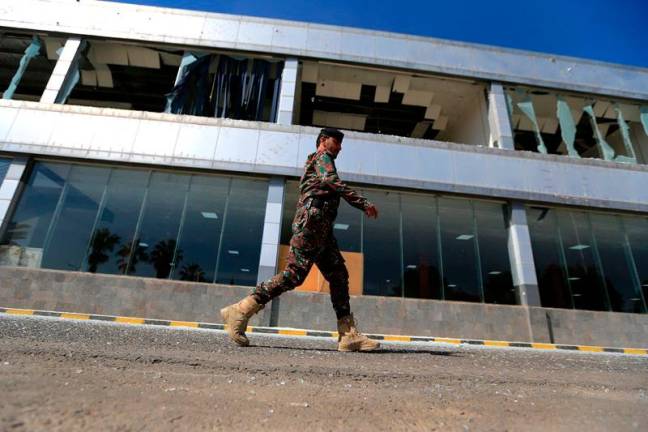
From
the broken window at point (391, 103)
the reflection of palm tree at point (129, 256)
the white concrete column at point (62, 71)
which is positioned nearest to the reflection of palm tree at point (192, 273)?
the reflection of palm tree at point (129, 256)

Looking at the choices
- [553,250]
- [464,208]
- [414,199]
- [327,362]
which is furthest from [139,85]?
[553,250]

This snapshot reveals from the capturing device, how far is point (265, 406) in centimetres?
135

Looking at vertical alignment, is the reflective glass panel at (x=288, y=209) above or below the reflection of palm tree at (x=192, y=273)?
above

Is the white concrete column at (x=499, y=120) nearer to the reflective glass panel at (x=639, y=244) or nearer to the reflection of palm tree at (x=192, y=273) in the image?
the reflective glass panel at (x=639, y=244)

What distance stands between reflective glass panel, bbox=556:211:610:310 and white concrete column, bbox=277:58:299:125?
29.0ft

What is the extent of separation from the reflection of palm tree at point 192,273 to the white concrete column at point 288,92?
187 inches

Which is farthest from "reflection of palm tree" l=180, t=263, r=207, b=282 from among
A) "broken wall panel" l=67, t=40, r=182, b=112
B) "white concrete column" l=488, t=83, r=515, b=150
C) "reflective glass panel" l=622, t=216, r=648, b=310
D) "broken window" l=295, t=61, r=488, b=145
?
"reflective glass panel" l=622, t=216, r=648, b=310

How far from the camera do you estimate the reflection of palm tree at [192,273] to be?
8.46 m

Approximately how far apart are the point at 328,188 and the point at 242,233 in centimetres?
640

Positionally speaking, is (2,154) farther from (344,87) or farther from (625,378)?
(625,378)

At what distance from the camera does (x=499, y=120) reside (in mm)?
11375

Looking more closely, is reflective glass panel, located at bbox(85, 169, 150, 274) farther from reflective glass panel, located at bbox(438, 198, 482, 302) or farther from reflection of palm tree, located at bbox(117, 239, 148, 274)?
reflective glass panel, located at bbox(438, 198, 482, 302)

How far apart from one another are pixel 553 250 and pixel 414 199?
4.35 metres

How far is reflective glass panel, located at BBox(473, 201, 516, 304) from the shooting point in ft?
30.7
